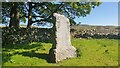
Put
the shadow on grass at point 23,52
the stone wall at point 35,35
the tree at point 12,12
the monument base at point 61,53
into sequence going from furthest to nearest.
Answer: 1. the tree at point 12,12
2. the stone wall at point 35,35
3. the shadow on grass at point 23,52
4. the monument base at point 61,53

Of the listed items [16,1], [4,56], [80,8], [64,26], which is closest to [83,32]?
[80,8]

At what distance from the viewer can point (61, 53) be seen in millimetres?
20156

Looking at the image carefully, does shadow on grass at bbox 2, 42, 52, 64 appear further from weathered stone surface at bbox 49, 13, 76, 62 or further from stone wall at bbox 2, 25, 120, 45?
stone wall at bbox 2, 25, 120, 45

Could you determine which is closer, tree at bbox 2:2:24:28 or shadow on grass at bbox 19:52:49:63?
shadow on grass at bbox 19:52:49:63

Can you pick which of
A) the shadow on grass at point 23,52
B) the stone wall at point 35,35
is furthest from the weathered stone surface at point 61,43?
the stone wall at point 35,35

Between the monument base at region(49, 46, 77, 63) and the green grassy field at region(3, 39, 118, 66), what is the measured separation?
0.35 metres

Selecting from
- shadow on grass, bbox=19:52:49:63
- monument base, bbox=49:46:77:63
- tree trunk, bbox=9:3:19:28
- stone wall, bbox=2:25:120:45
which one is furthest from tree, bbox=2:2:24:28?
monument base, bbox=49:46:77:63

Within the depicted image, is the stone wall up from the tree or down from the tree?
down

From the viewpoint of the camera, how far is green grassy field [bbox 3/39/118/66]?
62.0 ft

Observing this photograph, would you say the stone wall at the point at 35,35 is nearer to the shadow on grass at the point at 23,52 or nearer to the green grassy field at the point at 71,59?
the green grassy field at the point at 71,59

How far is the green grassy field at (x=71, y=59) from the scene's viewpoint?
18906 mm

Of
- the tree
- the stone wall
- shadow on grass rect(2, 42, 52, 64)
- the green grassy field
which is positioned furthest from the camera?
the tree

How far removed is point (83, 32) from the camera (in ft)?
104

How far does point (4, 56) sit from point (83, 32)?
13.1 m
